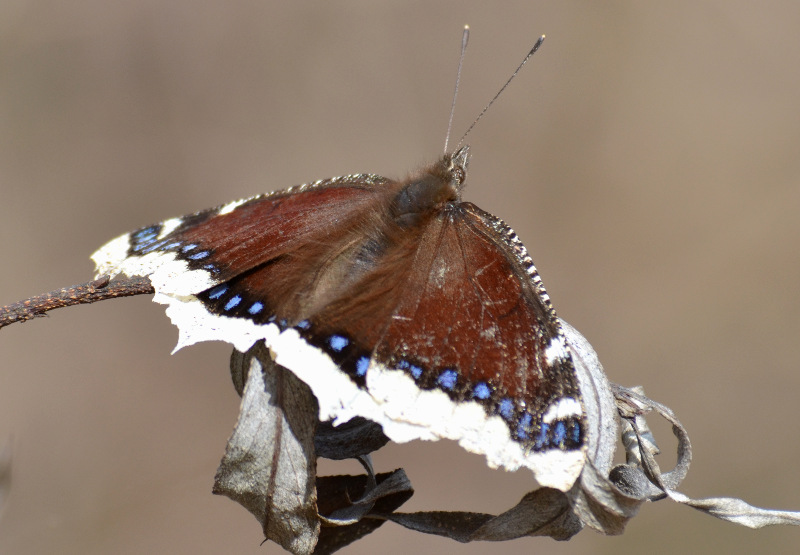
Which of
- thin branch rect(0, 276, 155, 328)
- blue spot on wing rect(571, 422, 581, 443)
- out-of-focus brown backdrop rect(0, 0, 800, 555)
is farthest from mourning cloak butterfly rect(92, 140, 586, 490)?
out-of-focus brown backdrop rect(0, 0, 800, 555)

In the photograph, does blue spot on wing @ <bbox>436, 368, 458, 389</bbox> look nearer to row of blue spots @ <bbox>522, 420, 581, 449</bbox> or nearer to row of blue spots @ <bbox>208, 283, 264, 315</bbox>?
row of blue spots @ <bbox>522, 420, 581, 449</bbox>

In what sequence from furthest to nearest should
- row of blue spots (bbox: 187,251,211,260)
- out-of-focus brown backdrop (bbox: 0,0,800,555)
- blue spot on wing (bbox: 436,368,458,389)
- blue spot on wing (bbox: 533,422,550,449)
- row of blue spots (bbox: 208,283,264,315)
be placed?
out-of-focus brown backdrop (bbox: 0,0,800,555) < row of blue spots (bbox: 187,251,211,260) < row of blue spots (bbox: 208,283,264,315) < blue spot on wing (bbox: 436,368,458,389) < blue spot on wing (bbox: 533,422,550,449)

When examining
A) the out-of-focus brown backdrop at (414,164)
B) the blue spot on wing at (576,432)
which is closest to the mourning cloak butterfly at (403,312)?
the blue spot on wing at (576,432)

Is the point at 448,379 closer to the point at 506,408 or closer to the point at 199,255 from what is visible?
the point at 506,408

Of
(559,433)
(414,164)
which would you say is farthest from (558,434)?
(414,164)

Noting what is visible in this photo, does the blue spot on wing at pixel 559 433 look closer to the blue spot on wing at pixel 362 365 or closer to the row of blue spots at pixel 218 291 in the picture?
the blue spot on wing at pixel 362 365
